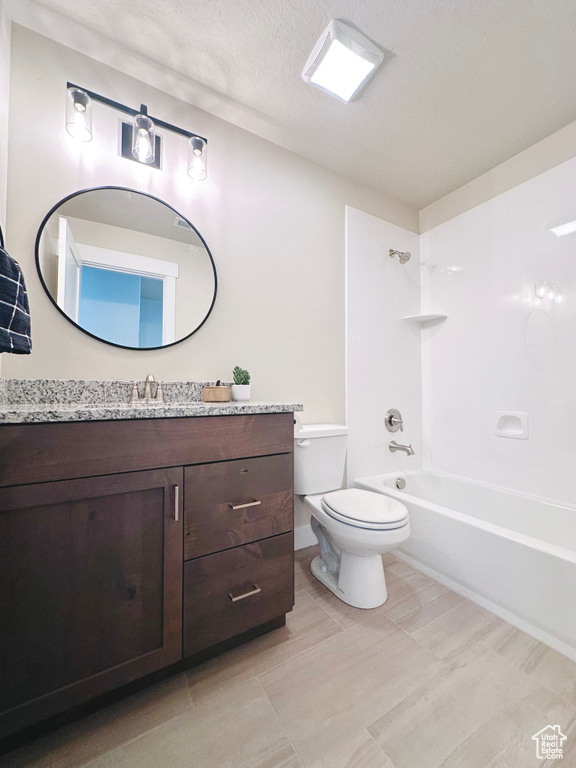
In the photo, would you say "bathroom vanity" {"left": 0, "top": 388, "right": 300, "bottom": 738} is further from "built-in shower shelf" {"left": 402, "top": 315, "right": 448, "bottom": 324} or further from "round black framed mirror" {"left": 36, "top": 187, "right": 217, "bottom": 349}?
"built-in shower shelf" {"left": 402, "top": 315, "right": 448, "bottom": 324}

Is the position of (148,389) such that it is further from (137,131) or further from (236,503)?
(137,131)

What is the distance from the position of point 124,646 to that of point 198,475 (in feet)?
1.67

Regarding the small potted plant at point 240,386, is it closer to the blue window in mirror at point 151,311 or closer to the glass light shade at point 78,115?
the blue window in mirror at point 151,311

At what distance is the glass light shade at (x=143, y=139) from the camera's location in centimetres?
137

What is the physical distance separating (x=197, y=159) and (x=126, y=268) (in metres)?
0.68

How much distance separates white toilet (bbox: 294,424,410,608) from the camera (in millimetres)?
1319

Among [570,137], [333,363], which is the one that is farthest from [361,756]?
[570,137]

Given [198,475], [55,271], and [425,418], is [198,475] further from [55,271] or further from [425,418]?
[425,418]

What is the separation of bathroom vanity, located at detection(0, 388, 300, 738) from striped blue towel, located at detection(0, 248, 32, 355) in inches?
6.9

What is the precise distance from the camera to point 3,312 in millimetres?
716

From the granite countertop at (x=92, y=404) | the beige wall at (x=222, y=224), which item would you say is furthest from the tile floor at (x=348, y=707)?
the beige wall at (x=222, y=224)

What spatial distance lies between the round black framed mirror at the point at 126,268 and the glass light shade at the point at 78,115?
0.67 feet

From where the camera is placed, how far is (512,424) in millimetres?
1953

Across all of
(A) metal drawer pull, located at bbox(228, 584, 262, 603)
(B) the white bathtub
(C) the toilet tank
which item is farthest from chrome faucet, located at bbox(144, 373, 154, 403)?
(B) the white bathtub
